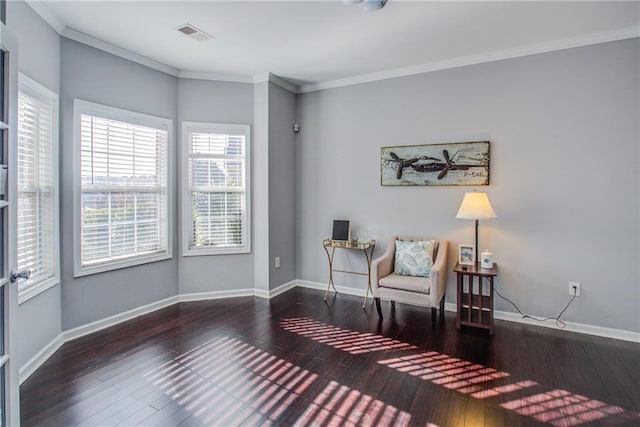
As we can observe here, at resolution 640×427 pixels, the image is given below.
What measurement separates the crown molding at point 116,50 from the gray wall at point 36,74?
14 centimetres

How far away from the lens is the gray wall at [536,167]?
10.1 ft

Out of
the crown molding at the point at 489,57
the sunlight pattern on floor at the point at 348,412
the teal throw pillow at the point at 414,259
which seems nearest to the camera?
the sunlight pattern on floor at the point at 348,412

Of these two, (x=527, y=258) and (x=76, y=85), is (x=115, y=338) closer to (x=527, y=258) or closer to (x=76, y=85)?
(x=76, y=85)

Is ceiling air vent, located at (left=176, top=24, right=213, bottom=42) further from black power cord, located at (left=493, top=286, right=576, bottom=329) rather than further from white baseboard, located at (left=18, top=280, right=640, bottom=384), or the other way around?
black power cord, located at (left=493, top=286, right=576, bottom=329)

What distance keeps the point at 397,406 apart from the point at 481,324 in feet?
4.99

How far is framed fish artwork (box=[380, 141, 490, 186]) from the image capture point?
3.62 meters

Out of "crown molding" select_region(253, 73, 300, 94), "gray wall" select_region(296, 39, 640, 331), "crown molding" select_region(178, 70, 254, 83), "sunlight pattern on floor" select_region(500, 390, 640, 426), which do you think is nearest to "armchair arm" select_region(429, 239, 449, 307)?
"gray wall" select_region(296, 39, 640, 331)

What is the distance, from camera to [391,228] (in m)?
4.16

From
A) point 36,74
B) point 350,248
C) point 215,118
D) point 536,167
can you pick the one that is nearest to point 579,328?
point 536,167

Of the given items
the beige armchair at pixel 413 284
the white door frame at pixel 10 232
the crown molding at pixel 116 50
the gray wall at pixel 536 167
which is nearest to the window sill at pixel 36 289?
the white door frame at pixel 10 232

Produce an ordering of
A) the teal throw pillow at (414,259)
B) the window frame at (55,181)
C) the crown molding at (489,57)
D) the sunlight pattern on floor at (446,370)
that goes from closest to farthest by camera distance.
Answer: the sunlight pattern on floor at (446,370) < the window frame at (55,181) < the crown molding at (489,57) < the teal throw pillow at (414,259)

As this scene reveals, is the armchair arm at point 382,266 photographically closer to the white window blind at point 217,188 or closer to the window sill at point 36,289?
the white window blind at point 217,188

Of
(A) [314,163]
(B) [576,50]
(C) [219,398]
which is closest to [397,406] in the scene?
(C) [219,398]

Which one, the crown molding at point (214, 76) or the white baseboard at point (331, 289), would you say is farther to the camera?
the white baseboard at point (331, 289)
